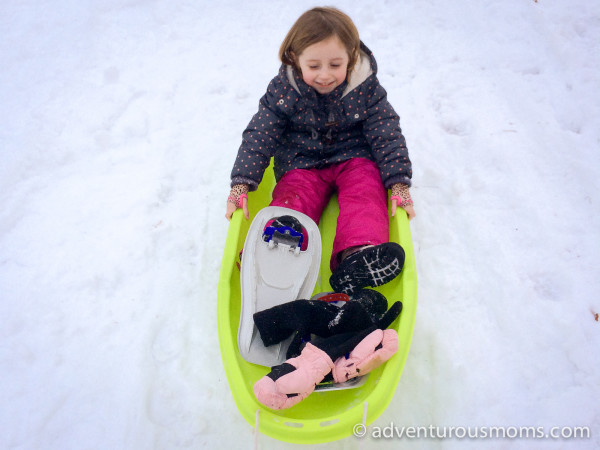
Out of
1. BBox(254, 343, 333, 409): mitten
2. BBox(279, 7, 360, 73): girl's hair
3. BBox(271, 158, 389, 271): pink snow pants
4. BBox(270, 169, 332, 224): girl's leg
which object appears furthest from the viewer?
BBox(270, 169, 332, 224): girl's leg

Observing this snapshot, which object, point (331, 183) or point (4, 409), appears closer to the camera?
point (4, 409)

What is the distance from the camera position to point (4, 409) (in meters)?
1.19

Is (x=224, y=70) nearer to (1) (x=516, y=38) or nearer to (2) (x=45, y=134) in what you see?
(2) (x=45, y=134)

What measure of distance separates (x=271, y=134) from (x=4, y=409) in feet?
3.62

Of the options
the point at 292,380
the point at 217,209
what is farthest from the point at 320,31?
the point at 292,380

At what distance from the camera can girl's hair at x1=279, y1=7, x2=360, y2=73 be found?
3.66 ft

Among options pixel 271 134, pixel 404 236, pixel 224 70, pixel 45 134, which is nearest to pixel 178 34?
pixel 224 70

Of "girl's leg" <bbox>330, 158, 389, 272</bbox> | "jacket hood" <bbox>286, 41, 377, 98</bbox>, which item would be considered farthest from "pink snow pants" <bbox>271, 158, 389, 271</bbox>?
"jacket hood" <bbox>286, 41, 377, 98</bbox>

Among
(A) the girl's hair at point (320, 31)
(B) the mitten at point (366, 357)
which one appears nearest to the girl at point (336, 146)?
(A) the girl's hair at point (320, 31)

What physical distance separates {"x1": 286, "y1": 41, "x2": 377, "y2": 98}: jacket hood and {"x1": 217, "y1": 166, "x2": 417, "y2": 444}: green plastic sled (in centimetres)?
41

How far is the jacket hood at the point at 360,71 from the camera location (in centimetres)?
128

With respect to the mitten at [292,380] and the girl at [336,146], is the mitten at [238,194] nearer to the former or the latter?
the girl at [336,146]

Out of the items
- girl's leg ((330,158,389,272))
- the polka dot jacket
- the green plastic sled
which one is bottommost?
the green plastic sled

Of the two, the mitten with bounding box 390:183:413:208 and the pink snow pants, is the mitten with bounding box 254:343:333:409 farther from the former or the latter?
the mitten with bounding box 390:183:413:208
